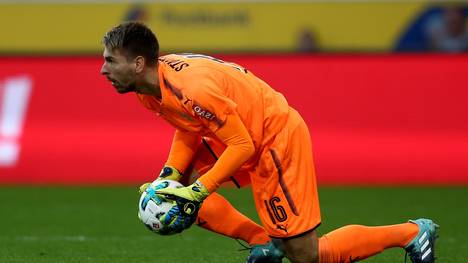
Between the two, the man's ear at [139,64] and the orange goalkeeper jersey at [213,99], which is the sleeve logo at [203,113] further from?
the man's ear at [139,64]

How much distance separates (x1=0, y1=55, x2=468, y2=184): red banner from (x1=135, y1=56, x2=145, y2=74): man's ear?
584cm

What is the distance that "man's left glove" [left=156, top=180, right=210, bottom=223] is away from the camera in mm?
5938

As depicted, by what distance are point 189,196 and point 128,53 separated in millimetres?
909

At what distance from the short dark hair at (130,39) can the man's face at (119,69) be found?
34 millimetres

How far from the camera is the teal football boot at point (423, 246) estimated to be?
6.46 metres

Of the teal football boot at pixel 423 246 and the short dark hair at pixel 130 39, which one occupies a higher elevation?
the short dark hair at pixel 130 39

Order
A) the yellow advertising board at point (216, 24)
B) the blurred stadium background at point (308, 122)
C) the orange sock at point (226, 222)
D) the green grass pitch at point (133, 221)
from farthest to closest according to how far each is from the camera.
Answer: the yellow advertising board at point (216, 24) < the blurred stadium background at point (308, 122) < the green grass pitch at point (133, 221) < the orange sock at point (226, 222)

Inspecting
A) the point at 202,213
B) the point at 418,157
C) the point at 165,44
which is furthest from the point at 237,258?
the point at 165,44

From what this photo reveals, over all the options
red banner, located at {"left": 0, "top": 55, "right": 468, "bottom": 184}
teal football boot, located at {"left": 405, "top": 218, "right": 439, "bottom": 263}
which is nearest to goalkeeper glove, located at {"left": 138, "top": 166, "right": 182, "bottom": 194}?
teal football boot, located at {"left": 405, "top": 218, "right": 439, "bottom": 263}

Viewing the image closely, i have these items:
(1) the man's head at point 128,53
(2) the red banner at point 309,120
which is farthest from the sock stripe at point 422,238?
(2) the red banner at point 309,120

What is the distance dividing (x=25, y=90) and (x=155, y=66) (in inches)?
241

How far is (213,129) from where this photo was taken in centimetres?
593

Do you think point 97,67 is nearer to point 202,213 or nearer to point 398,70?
point 398,70

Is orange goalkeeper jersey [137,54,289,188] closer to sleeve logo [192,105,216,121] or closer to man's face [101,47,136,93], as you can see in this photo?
sleeve logo [192,105,216,121]
